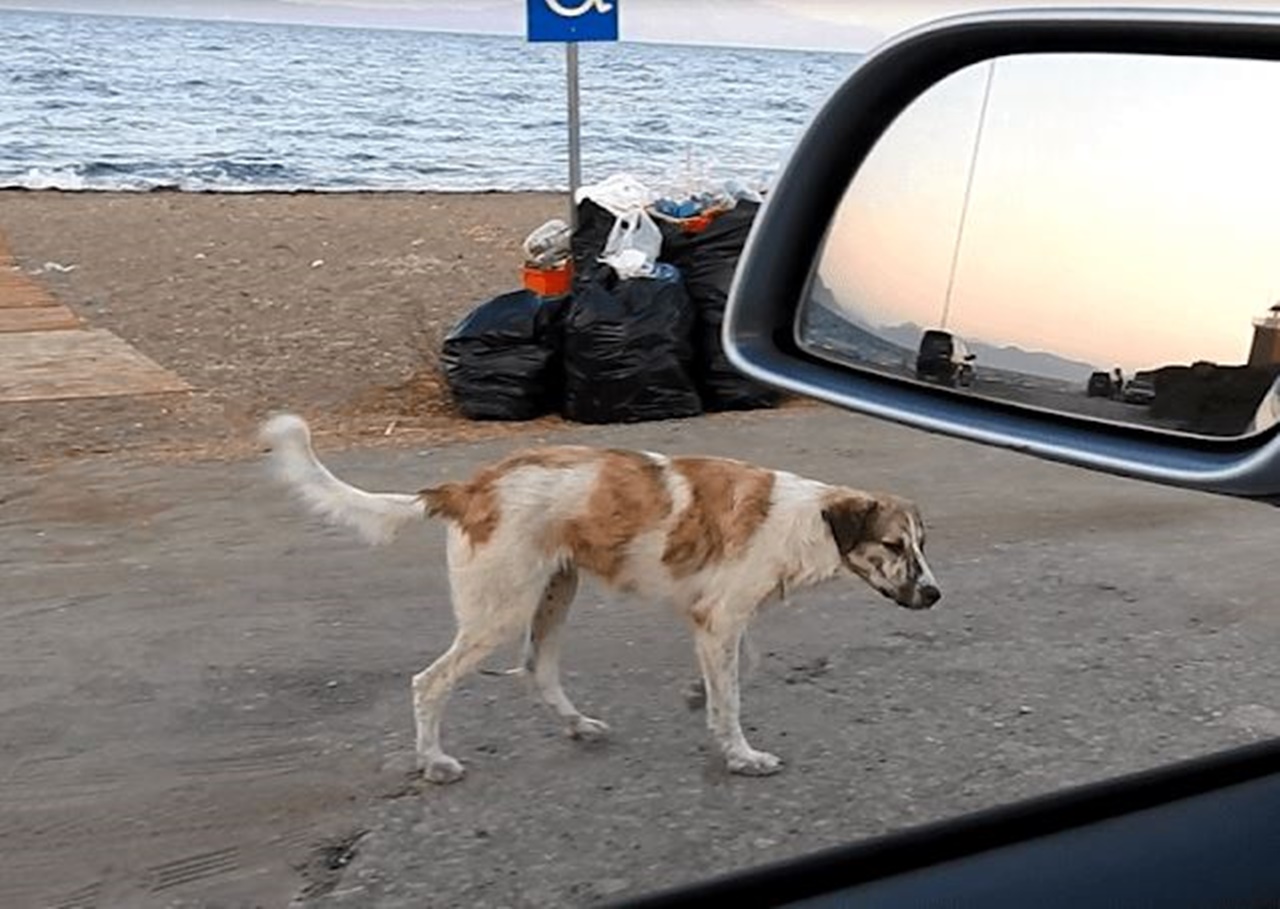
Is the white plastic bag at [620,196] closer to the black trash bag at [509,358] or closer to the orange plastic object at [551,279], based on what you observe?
the orange plastic object at [551,279]

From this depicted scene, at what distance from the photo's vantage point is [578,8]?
28.8ft

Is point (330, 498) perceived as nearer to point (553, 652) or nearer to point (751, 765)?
point (553, 652)

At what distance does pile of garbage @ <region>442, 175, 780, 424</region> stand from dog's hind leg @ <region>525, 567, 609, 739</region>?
3.46 m

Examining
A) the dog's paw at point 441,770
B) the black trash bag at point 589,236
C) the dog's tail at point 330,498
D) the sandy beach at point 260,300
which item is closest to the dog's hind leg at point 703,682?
the dog's paw at point 441,770

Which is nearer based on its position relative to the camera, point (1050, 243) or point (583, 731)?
point (1050, 243)

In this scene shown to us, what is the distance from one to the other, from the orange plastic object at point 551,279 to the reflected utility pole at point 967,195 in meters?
6.62

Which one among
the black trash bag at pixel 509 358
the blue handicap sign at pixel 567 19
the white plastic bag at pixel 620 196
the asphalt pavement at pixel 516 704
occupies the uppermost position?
the blue handicap sign at pixel 567 19

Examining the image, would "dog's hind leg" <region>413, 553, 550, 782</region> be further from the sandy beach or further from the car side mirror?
Answer: the sandy beach

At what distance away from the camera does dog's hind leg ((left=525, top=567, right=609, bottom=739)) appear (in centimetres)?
455

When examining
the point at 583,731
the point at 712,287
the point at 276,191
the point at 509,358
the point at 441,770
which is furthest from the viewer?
the point at 276,191

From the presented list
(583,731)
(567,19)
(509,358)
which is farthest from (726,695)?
(567,19)

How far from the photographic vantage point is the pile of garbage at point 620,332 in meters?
8.06

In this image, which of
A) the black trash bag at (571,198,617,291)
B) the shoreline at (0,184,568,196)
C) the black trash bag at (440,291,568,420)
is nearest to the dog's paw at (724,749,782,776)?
the black trash bag at (440,291,568,420)

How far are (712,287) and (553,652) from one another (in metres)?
4.01
